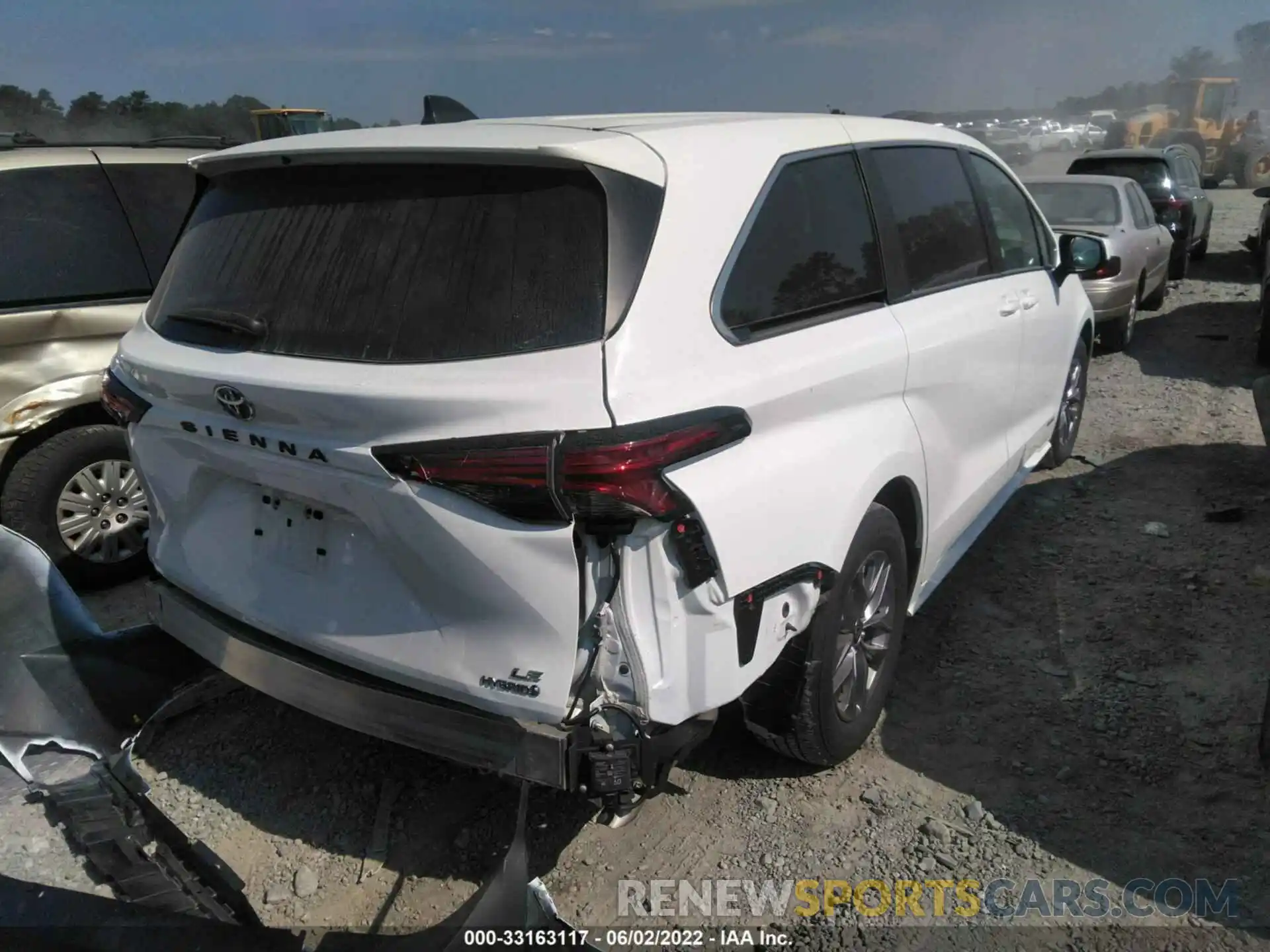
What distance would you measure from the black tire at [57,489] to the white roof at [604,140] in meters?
2.04

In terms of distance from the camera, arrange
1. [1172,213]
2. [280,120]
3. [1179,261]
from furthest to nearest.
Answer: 1. [280,120]
2. [1179,261]
3. [1172,213]

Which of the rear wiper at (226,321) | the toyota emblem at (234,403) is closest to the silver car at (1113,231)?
the rear wiper at (226,321)

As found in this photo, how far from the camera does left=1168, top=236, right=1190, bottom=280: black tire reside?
460 inches

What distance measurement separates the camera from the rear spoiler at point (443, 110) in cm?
371

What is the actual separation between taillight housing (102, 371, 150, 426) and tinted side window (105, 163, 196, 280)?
1.88 metres

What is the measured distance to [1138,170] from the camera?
11633 millimetres

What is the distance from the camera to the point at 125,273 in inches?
174

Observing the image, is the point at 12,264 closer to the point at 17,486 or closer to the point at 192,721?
the point at 17,486

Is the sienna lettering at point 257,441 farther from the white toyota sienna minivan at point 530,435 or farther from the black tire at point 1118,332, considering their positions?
the black tire at point 1118,332

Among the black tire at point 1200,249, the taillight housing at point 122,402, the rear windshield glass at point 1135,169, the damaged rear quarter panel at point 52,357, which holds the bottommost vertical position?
the black tire at point 1200,249

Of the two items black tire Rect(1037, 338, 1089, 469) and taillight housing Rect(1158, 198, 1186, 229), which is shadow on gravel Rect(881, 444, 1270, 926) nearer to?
black tire Rect(1037, 338, 1089, 469)

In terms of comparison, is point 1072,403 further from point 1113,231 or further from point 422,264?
point 422,264

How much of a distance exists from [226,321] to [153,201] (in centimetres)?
265

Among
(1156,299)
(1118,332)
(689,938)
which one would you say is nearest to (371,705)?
(689,938)
